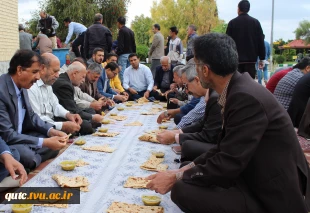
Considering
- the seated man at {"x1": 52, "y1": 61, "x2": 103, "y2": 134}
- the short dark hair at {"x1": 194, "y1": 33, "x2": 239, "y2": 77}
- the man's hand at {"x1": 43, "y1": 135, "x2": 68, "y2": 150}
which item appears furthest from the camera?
the seated man at {"x1": 52, "y1": 61, "x2": 103, "y2": 134}

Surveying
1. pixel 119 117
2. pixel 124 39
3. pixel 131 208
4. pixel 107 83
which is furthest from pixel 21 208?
pixel 124 39

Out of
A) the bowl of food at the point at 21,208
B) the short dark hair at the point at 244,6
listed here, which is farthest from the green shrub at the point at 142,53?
the bowl of food at the point at 21,208

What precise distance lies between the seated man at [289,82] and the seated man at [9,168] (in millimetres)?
3788

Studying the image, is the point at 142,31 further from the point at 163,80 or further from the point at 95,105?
the point at 95,105

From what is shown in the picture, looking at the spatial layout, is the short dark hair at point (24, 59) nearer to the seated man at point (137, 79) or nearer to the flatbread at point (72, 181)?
the flatbread at point (72, 181)

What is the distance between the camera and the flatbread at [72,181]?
2.86m

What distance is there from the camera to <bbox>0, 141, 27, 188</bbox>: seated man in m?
2.69

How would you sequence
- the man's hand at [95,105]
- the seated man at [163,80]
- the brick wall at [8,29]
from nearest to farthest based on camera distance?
the man's hand at [95,105]
the brick wall at [8,29]
the seated man at [163,80]

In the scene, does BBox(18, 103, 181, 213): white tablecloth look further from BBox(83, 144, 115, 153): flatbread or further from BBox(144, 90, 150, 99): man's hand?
BBox(144, 90, 150, 99): man's hand

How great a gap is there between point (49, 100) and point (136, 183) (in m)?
2.14

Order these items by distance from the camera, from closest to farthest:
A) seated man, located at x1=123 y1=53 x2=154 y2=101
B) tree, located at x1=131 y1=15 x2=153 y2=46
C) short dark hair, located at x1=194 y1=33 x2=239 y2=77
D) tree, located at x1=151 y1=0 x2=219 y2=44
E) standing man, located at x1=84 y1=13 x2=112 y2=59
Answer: short dark hair, located at x1=194 y1=33 x2=239 y2=77, seated man, located at x1=123 y1=53 x2=154 y2=101, standing man, located at x1=84 y1=13 x2=112 y2=59, tree, located at x1=151 y1=0 x2=219 y2=44, tree, located at x1=131 y1=15 x2=153 y2=46

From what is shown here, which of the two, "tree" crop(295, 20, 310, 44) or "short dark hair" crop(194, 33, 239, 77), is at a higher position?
"tree" crop(295, 20, 310, 44)

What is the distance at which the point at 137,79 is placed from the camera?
8.94 metres

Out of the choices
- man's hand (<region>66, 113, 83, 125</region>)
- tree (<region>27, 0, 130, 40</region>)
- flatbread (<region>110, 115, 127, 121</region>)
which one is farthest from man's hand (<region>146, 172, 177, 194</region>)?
tree (<region>27, 0, 130, 40</region>)
